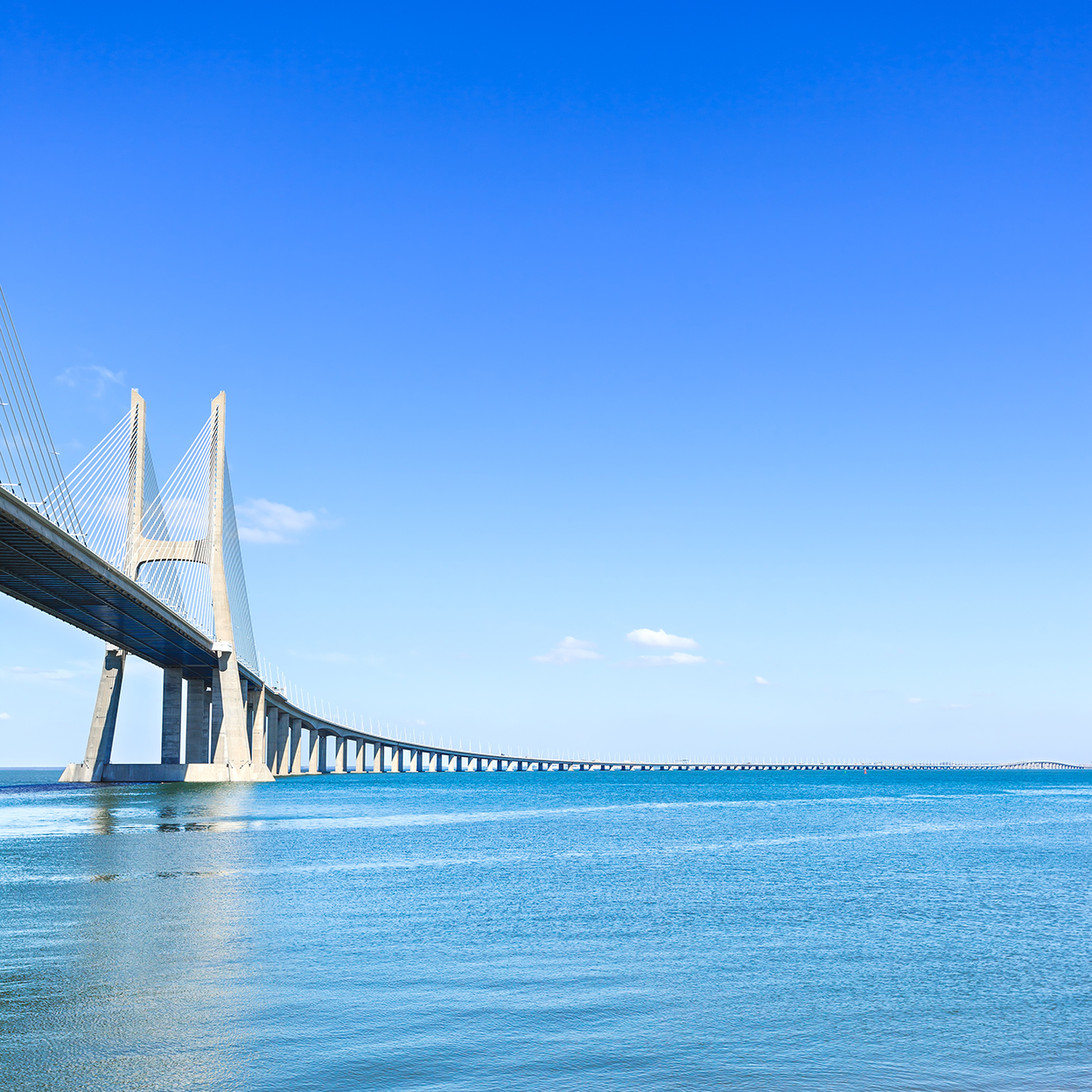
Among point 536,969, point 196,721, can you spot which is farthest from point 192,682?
point 536,969

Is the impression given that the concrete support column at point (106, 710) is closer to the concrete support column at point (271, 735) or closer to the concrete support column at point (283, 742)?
the concrete support column at point (271, 735)

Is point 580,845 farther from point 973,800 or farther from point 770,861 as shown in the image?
point 973,800

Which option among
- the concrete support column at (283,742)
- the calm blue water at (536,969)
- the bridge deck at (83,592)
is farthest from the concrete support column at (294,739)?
the calm blue water at (536,969)

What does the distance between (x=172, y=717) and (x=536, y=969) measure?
91.4 m

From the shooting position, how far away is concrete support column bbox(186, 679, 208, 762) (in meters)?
101

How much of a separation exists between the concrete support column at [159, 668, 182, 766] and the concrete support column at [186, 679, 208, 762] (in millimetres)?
1582

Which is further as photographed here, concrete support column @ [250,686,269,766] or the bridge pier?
concrete support column @ [250,686,269,766]

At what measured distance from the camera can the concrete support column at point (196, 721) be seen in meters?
101

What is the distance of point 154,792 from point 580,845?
48.5 m

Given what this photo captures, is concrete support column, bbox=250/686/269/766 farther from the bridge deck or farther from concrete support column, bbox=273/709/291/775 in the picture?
concrete support column, bbox=273/709/291/775

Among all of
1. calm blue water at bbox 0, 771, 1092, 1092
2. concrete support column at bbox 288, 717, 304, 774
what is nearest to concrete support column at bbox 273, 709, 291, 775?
concrete support column at bbox 288, 717, 304, 774

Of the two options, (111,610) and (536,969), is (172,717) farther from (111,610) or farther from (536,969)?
(536,969)

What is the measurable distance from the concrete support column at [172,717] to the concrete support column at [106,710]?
16.4 feet

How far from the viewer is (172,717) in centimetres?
10138
